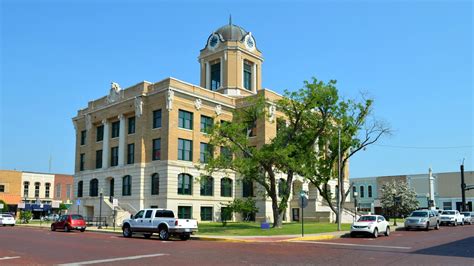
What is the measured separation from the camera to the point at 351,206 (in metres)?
56.2

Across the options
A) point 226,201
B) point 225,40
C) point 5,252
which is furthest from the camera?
point 225,40

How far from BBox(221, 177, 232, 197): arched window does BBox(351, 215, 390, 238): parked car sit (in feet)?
77.4

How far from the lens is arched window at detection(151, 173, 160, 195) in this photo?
4744 cm

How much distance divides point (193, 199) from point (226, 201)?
5.21m

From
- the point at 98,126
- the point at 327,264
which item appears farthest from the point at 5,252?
the point at 98,126

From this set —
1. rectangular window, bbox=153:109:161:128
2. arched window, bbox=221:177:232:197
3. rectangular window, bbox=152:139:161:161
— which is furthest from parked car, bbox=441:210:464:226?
rectangular window, bbox=153:109:161:128

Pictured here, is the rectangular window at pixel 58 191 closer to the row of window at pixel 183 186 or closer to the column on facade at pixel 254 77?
the row of window at pixel 183 186

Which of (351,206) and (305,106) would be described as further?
(351,206)

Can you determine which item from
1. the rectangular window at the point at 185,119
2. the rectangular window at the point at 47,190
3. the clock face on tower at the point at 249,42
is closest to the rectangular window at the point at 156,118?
the rectangular window at the point at 185,119

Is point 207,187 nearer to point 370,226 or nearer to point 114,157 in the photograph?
point 114,157

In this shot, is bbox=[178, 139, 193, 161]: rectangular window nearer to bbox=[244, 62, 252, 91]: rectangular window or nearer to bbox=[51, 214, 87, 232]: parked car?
bbox=[51, 214, 87, 232]: parked car

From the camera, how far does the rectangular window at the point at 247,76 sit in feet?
204

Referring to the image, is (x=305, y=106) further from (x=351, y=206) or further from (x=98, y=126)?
(x=98, y=126)

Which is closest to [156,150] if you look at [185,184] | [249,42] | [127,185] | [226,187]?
[185,184]
